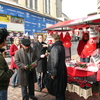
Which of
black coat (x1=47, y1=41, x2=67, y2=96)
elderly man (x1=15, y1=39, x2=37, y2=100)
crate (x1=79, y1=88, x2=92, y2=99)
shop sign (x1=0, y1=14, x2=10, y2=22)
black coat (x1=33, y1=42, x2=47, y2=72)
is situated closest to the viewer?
black coat (x1=47, y1=41, x2=67, y2=96)

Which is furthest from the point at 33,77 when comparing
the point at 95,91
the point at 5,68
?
the point at 95,91

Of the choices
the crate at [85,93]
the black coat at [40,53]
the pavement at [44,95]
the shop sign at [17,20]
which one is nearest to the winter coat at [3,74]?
the pavement at [44,95]

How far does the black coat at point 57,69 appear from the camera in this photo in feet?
9.72

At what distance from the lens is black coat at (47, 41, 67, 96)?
2.96m

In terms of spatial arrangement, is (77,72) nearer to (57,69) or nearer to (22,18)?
(57,69)

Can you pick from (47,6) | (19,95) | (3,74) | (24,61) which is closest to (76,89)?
(19,95)

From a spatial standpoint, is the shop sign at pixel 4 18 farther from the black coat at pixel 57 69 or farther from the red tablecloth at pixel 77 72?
the black coat at pixel 57 69

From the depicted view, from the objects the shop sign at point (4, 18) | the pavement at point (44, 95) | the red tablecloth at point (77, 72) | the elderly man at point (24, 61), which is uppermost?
the shop sign at point (4, 18)

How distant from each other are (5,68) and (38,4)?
16.1 meters

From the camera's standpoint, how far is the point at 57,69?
3.07 meters

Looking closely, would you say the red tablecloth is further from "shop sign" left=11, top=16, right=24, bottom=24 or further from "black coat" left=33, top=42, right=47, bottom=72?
"shop sign" left=11, top=16, right=24, bottom=24

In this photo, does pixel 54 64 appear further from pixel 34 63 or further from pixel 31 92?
pixel 31 92

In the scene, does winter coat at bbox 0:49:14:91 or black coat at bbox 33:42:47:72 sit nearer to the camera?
winter coat at bbox 0:49:14:91

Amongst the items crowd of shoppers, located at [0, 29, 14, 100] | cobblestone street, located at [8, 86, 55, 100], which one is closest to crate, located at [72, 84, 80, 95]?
cobblestone street, located at [8, 86, 55, 100]
